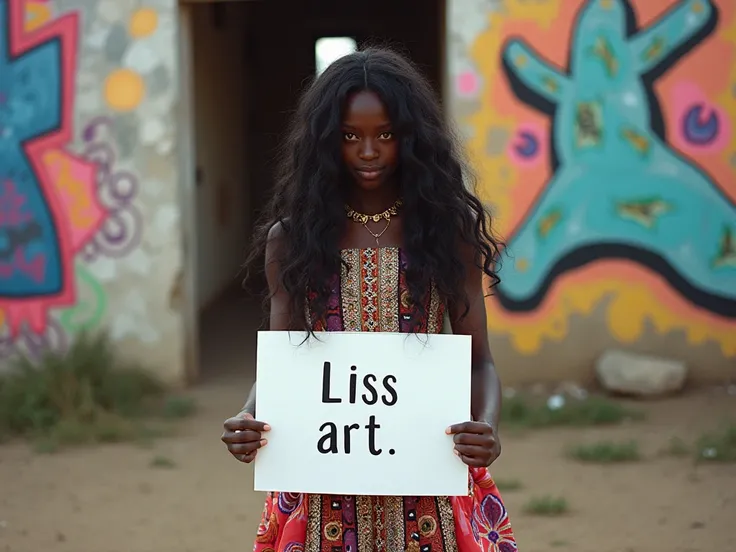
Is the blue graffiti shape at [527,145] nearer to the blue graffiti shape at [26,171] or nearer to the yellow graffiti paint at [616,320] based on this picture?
the yellow graffiti paint at [616,320]

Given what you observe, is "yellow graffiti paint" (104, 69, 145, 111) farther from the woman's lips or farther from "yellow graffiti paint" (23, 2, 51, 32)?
the woman's lips

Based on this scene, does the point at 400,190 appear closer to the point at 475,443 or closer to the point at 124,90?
the point at 475,443

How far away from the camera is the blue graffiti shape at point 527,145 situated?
21.1 ft

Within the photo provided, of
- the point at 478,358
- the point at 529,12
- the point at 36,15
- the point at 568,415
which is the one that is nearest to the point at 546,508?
the point at 568,415

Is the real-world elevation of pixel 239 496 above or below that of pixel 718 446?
below

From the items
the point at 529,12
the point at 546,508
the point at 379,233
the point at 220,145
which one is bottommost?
the point at 546,508

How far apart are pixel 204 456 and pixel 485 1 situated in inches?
129

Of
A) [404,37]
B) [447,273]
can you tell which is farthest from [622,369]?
[404,37]

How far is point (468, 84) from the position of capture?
642 centimetres

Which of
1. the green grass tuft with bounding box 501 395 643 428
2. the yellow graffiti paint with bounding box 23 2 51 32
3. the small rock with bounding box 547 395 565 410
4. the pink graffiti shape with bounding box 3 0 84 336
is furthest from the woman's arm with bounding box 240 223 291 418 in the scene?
the yellow graffiti paint with bounding box 23 2 51 32

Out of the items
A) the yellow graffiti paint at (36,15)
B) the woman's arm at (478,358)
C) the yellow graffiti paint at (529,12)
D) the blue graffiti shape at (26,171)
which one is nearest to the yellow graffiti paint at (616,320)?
the yellow graffiti paint at (529,12)

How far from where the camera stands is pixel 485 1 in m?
6.37

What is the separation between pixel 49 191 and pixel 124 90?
838 millimetres

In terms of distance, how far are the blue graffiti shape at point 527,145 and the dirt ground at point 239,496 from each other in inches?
69.6
